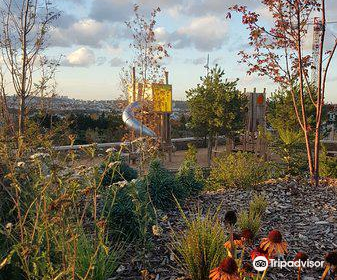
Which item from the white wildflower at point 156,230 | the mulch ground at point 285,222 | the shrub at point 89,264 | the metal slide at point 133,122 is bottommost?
the mulch ground at point 285,222

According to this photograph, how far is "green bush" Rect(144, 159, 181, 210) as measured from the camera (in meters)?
4.27

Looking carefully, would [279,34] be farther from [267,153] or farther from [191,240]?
[267,153]

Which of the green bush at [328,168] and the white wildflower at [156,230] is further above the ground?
the white wildflower at [156,230]

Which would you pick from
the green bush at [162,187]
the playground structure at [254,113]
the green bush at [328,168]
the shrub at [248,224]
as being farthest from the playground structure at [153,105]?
the shrub at [248,224]

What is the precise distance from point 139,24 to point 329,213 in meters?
7.19

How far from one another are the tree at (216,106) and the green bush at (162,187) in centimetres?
709

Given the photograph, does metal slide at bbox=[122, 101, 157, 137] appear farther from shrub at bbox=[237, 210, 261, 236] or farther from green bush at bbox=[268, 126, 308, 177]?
shrub at bbox=[237, 210, 261, 236]

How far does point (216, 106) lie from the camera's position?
1173 cm

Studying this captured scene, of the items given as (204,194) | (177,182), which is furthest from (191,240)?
(204,194)

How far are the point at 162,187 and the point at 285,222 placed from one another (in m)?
1.42

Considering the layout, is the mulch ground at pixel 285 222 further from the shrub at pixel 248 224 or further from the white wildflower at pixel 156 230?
the white wildflower at pixel 156 230

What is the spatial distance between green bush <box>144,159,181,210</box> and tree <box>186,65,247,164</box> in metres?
7.09

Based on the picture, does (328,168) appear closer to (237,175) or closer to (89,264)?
(237,175)

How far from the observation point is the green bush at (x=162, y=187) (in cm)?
427
